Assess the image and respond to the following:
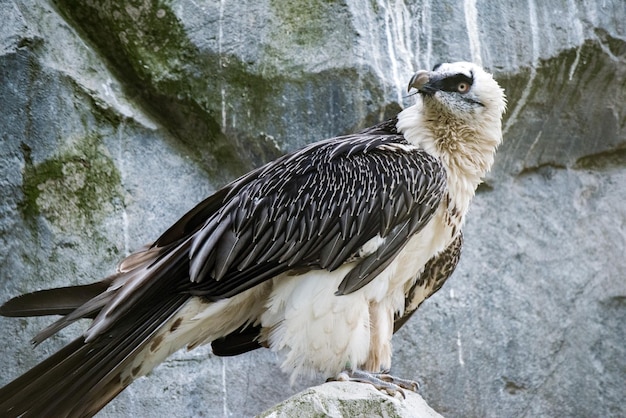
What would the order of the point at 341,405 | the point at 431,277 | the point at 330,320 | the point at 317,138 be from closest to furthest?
the point at 341,405, the point at 330,320, the point at 431,277, the point at 317,138

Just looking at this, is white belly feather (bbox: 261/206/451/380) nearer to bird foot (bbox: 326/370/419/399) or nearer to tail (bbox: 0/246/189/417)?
bird foot (bbox: 326/370/419/399)

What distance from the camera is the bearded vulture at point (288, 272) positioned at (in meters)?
4.25

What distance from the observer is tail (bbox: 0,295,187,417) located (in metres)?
4.10

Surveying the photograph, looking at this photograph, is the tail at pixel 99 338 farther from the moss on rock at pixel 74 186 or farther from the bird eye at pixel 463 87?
the bird eye at pixel 463 87

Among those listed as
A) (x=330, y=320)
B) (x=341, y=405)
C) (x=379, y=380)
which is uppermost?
(x=330, y=320)

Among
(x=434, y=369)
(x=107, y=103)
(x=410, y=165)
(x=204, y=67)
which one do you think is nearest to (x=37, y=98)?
(x=107, y=103)

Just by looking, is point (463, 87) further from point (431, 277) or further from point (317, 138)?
point (317, 138)

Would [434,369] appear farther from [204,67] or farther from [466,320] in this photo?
[204,67]

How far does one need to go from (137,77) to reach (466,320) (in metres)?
2.19

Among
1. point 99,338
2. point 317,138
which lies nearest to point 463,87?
point 317,138

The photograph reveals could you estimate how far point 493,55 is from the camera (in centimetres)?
607

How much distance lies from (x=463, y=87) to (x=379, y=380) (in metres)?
1.36

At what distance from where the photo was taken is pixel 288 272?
4445mm

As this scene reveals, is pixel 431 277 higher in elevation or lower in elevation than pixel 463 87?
lower
